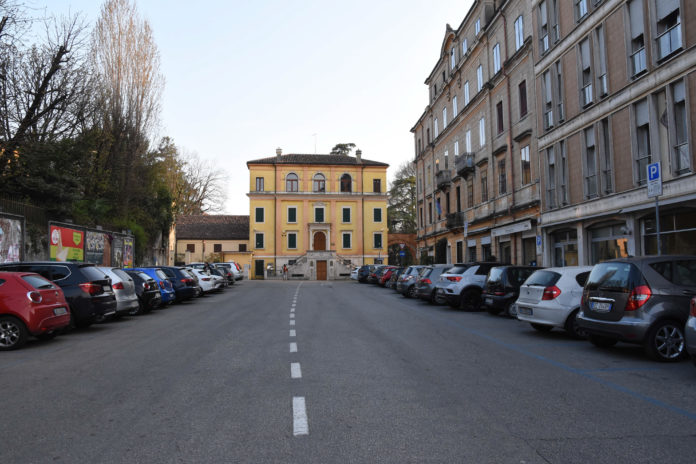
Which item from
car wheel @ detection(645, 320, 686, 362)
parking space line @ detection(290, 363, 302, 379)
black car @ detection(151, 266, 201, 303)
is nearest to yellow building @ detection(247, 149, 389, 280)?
black car @ detection(151, 266, 201, 303)

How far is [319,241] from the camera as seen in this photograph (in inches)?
2731

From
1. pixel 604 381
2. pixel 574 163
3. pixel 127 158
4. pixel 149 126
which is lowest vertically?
pixel 604 381

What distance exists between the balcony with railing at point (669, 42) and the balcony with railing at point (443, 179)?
2346 cm

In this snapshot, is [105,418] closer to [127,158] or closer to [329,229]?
[127,158]

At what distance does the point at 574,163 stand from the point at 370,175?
4871 cm

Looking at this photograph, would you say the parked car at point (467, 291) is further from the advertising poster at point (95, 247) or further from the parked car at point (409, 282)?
the advertising poster at point (95, 247)

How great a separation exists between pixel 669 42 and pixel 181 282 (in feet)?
61.5

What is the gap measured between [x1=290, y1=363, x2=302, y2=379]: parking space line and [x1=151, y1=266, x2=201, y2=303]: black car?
14721 millimetres

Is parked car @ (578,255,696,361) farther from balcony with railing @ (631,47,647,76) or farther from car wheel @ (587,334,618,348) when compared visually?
balcony with railing @ (631,47,647,76)

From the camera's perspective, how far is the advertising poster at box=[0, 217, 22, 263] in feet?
56.6

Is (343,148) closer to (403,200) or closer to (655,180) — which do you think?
(403,200)

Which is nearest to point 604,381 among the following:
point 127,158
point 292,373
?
point 292,373

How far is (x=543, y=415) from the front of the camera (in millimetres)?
5270

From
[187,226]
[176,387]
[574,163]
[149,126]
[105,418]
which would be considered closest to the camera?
[105,418]
